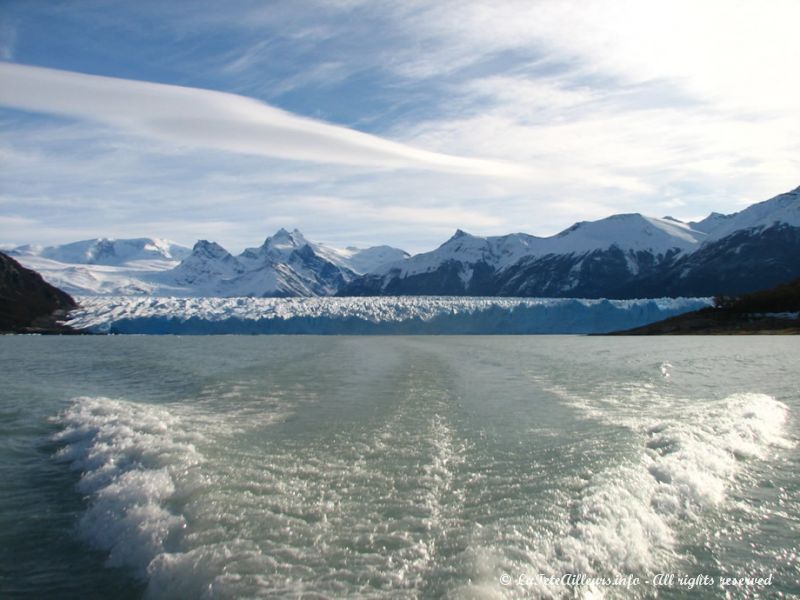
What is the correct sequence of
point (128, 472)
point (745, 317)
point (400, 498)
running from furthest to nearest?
point (745, 317), point (128, 472), point (400, 498)

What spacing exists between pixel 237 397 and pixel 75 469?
31.4 ft

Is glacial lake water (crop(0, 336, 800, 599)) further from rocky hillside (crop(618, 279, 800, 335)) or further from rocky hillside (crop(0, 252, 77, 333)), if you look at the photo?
rocky hillside (crop(0, 252, 77, 333))

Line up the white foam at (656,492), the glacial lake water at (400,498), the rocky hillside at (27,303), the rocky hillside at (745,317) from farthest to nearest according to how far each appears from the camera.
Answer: the rocky hillside at (27,303), the rocky hillside at (745,317), the white foam at (656,492), the glacial lake water at (400,498)

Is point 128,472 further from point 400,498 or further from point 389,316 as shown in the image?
point 389,316

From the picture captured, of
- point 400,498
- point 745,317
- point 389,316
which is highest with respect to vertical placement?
point 745,317

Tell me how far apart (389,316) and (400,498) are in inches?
3441

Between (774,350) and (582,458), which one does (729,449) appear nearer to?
(582,458)

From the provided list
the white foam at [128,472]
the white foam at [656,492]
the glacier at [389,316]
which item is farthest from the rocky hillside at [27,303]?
the white foam at [656,492]

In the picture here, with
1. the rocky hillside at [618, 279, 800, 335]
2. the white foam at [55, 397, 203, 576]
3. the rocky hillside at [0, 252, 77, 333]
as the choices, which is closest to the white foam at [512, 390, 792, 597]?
the white foam at [55, 397, 203, 576]

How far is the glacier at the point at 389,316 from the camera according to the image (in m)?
96.3

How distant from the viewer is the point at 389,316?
319 ft

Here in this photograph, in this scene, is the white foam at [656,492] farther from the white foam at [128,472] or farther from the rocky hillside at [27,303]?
the rocky hillside at [27,303]

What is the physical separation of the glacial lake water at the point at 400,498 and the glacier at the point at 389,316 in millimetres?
76511

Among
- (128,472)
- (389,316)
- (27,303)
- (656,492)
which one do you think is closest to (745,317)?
(389,316)
